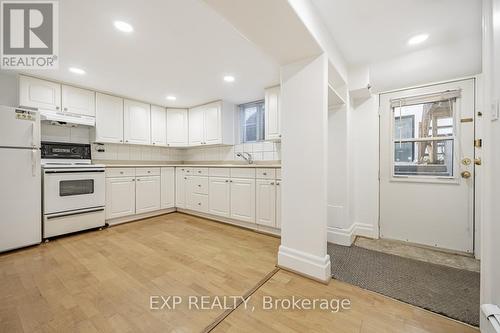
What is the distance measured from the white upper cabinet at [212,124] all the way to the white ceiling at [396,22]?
226 centimetres

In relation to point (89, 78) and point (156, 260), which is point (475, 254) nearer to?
point (156, 260)

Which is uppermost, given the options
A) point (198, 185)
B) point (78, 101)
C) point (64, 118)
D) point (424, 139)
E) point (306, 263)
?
point (78, 101)

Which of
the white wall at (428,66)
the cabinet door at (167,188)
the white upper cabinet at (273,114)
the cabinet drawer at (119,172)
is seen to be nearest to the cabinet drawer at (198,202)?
the cabinet door at (167,188)

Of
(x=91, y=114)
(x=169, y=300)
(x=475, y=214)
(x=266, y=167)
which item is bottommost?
(x=169, y=300)

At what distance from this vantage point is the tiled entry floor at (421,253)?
1.95m

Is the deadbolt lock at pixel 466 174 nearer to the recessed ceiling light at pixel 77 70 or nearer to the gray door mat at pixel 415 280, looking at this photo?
the gray door mat at pixel 415 280

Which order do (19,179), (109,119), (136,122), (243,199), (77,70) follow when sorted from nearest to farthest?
1. (19,179)
2. (77,70)
3. (243,199)
4. (109,119)
5. (136,122)

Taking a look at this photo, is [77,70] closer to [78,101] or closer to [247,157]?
[78,101]

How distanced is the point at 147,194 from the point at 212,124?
1.73 meters

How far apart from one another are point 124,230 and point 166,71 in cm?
234

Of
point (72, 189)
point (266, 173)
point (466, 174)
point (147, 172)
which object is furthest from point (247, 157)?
point (466, 174)

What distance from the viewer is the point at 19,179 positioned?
229cm

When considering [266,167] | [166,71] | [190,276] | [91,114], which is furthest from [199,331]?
[91,114]

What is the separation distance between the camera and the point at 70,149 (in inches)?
121
